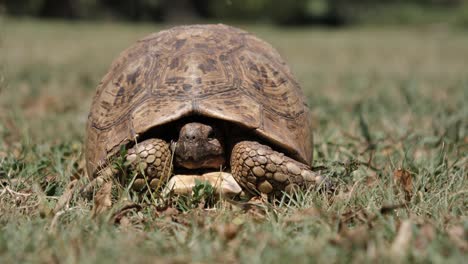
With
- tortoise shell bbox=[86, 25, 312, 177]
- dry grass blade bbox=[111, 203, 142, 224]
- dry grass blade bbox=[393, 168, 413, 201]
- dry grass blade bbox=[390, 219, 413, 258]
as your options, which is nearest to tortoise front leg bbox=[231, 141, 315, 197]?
tortoise shell bbox=[86, 25, 312, 177]

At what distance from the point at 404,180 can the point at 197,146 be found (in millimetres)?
1042

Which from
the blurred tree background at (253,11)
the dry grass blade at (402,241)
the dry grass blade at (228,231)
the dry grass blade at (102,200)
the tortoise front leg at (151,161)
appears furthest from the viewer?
the blurred tree background at (253,11)

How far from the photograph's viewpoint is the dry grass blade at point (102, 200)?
7.94 ft

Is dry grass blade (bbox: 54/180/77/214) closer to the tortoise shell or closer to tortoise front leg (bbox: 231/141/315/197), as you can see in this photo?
the tortoise shell

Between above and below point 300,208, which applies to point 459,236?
above

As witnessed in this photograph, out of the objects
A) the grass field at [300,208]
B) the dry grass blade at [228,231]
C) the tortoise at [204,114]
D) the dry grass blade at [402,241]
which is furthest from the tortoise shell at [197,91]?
the dry grass blade at [402,241]

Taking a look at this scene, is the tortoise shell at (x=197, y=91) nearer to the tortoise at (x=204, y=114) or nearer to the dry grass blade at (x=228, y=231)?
the tortoise at (x=204, y=114)

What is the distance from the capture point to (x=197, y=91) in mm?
2934

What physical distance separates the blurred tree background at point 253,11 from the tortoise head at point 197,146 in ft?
71.7

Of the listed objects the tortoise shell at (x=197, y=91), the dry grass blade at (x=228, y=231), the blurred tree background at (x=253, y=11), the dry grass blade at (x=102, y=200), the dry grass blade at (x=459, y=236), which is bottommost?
the blurred tree background at (x=253, y=11)

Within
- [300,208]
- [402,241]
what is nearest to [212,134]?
[300,208]

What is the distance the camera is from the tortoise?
2.83 metres

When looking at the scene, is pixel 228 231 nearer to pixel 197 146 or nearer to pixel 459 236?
pixel 197 146

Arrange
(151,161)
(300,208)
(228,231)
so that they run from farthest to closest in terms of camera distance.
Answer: (151,161) < (300,208) < (228,231)
